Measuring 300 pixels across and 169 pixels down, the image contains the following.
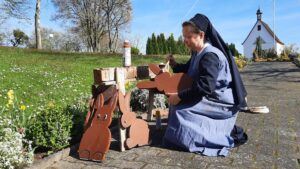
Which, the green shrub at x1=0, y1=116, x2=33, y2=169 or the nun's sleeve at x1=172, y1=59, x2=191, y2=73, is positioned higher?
the nun's sleeve at x1=172, y1=59, x2=191, y2=73

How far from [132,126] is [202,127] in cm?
82

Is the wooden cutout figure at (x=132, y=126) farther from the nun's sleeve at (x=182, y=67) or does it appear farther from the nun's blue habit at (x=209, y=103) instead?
the nun's sleeve at (x=182, y=67)

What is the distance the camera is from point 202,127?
415 centimetres

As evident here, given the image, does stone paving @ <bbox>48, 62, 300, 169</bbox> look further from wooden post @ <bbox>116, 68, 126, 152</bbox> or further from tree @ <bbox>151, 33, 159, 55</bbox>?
tree @ <bbox>151, 33, 159, 55</bbox>

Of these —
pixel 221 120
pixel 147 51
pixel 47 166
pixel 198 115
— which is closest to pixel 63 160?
pixel 47 166

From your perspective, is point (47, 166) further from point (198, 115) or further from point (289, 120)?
point (289, 120)

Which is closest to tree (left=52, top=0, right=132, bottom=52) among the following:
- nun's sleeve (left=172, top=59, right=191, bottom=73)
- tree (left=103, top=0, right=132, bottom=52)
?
tree (left=103, top=0, right=132, bottom=52)

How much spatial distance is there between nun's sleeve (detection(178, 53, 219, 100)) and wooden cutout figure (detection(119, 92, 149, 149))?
2.40 feet

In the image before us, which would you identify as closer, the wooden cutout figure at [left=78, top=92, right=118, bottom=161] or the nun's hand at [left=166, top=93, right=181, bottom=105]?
the wooden cutout figure at [left=78, top=92, right=118, bottom=161]

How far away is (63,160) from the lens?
3.92 meters

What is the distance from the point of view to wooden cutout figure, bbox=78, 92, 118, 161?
12.8ft

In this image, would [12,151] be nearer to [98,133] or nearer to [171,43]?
[98,133]

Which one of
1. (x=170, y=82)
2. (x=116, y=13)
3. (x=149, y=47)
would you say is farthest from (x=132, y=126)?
(x=116, y=13)

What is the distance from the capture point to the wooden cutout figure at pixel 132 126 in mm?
4188
